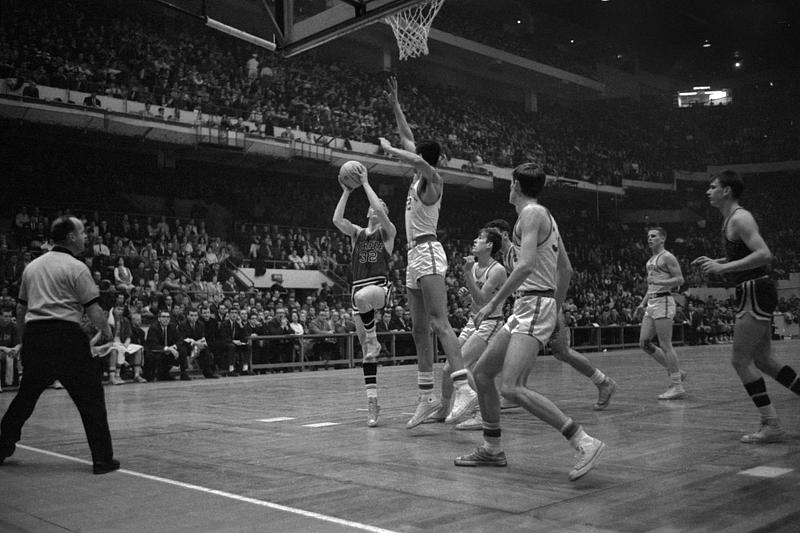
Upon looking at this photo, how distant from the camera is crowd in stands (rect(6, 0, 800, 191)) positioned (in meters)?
21.9

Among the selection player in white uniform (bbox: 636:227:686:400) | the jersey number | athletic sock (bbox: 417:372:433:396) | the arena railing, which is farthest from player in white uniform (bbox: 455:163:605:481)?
the arena railing

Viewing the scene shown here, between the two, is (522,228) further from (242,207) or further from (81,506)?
(242,207)

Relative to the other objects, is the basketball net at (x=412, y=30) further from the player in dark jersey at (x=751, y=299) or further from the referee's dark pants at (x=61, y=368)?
the referee's dark pants at (x=61, y=368)

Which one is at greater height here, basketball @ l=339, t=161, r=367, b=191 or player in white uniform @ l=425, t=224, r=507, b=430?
basketball @ l=339, t=161, r=367, b=191

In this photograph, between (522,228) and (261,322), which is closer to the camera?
(522,228)

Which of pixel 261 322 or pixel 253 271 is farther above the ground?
pixel 253 271

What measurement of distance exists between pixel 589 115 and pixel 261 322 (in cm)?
3495

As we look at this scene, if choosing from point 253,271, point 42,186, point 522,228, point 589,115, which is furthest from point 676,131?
point 522,228

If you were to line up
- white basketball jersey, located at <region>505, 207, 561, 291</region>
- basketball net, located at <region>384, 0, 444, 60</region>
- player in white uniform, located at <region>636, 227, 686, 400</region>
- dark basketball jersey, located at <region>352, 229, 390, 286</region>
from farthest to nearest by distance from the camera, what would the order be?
basketball net, located at <region>384, 0, 444, 60</region> < player in white uniform, located at <region>636, 227, 686, 400</region> < dark basketball jersey, located at <region>352, 229, 390, 286</region> < white basketball jersey, located at <region>505, 207, 561, 291</region>

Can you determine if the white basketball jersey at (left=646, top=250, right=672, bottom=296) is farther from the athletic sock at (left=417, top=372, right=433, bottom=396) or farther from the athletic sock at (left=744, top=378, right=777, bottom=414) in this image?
the athletic sock at (left=417, top=372, right=433, bottom=396)

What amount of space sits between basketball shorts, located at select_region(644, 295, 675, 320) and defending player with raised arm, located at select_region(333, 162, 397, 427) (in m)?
4.04

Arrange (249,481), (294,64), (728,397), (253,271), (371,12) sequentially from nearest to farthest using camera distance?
1. (249,481)
2. (371,12)
3. (728,397)
4. (253,271)
5. (294,64)

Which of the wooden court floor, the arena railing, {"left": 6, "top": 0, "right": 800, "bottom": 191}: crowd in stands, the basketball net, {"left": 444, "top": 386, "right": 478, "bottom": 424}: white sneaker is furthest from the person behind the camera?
{"left": 6, "top": 0, "right": 800, "bottom": 191}: crowd in stands

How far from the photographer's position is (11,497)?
421 centimetres
